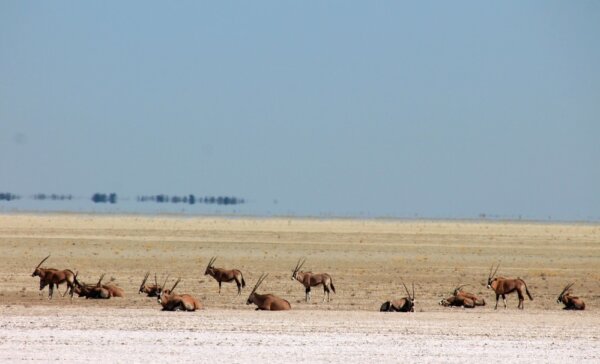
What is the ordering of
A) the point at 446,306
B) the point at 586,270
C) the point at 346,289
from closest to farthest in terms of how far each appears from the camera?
the point at 446,306, the point at 346,289, the point at 586,270

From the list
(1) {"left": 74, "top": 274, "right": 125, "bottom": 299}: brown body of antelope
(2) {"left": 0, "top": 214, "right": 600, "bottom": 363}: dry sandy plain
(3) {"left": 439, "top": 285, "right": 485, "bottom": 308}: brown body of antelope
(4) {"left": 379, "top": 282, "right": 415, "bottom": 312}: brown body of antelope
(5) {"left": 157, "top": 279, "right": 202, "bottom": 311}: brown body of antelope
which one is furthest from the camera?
(1) {"left": 74, "top": 274, "right": 125, "bottom": 299}: brown body of antelope

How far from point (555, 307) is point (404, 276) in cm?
842

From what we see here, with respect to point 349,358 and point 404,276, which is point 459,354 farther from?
point 404,276

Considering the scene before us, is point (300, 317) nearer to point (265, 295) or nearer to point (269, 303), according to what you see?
point (269, 303)

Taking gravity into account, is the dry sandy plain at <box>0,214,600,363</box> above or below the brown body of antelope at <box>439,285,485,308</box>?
below

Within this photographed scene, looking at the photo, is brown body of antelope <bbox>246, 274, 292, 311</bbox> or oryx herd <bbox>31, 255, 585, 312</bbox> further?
brown body of antelope <bbox>246, 274, 292, 311</bbox>

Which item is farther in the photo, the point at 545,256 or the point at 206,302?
the point at 545,256

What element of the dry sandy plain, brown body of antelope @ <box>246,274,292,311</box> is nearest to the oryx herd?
brown body of antelope @ <box>246,274,292,311</box>

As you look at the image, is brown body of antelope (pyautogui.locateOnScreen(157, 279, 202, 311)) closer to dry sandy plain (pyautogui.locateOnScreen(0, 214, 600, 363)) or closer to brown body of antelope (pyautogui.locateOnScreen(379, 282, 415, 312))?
dry sandy plain (pyautogui.locateOnScreen(0, 214, 600, 363))

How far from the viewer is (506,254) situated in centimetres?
4403

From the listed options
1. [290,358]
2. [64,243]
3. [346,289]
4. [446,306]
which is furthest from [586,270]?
[290,358]

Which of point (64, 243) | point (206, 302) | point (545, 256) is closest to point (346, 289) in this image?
point (206, 302)

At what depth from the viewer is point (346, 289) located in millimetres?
26094

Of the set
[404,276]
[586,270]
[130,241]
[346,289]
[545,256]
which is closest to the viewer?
[346,289]
